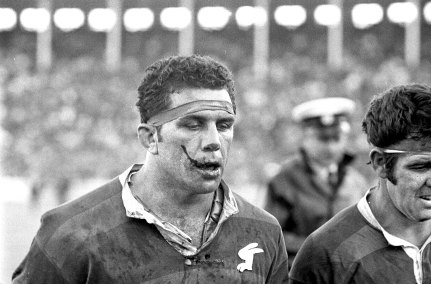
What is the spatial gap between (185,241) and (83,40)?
23328mm

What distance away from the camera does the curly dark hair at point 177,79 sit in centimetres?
371

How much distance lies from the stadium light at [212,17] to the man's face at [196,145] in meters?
22.2

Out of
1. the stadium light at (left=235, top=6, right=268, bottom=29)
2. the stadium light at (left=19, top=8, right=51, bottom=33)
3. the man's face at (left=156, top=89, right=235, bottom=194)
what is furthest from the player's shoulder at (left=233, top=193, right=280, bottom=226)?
the stadium light at (left=19, top=8, right=51, bottom=33)

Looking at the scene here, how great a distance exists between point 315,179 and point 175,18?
19.5 m

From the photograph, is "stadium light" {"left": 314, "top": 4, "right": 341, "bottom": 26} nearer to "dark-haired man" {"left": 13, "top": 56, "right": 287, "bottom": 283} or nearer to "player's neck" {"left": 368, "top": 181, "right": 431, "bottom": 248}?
"player's neck" {"left": 368, "top": 181, "right": 431, "bottom": 248}

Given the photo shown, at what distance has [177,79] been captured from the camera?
371 centimetres

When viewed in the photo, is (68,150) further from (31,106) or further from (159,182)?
(159,182)

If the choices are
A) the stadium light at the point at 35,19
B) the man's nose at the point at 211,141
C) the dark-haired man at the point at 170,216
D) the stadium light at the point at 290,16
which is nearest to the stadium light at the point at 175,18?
the stadium light at the point at 290,16

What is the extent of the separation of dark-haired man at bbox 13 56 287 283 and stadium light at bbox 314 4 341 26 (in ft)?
71.9

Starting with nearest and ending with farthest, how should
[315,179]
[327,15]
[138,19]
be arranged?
[315,179]
[327,15]
[138,19]

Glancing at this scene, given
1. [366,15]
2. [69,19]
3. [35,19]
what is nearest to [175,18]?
[69,19]

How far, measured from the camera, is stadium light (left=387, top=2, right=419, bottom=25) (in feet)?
80.9

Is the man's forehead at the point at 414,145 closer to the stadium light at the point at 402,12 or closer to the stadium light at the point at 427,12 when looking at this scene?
the stadium light at the point at 402,12

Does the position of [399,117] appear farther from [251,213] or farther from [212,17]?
[212,17]
